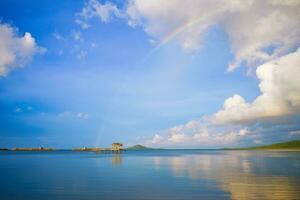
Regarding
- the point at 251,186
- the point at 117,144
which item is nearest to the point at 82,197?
the point at 251,186

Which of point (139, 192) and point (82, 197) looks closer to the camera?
point (82, 197)

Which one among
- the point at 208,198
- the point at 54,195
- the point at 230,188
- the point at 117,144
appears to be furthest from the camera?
the point at 117,144

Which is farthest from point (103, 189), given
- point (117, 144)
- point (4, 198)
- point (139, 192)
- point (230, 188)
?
point (117, 144)

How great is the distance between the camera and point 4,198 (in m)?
25.3

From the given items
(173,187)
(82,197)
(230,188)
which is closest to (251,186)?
(230,188)

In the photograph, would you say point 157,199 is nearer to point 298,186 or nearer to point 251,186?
point 251,186

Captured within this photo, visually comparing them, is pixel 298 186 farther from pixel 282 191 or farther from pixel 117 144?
pixel 117 144

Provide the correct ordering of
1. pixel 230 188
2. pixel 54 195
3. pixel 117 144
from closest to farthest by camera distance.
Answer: pixel 54 195, pixel 230 188, pixel 117 144

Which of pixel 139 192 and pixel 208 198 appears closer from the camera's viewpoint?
pixel 208 198

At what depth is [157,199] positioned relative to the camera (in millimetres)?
24281

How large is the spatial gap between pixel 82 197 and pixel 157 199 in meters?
6.73

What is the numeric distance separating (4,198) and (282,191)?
2576 centimetres

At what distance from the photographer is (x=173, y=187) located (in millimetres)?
30281

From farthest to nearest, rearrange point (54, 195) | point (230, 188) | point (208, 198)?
point (230, 188) → point (54, 195) → point (208, 198)
